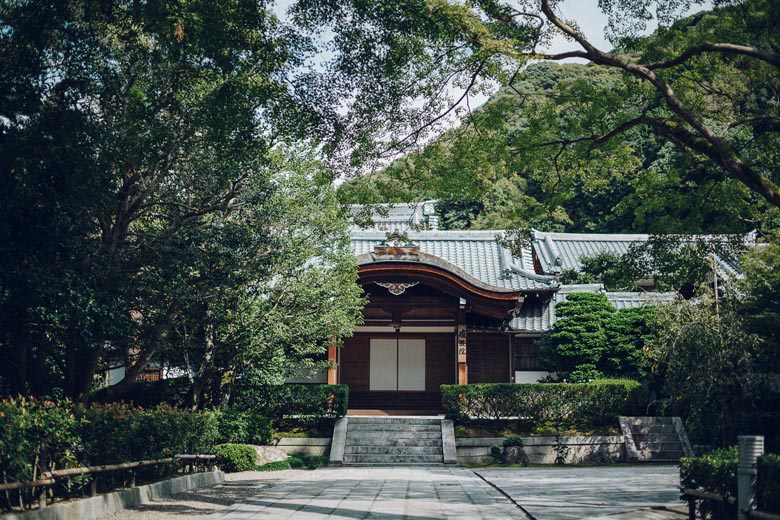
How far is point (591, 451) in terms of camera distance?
66.4ft

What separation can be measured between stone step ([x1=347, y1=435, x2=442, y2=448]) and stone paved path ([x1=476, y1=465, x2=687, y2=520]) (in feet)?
8.10

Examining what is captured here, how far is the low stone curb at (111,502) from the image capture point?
732cm

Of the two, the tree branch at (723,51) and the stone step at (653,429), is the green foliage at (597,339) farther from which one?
the tree branch at (723,51)

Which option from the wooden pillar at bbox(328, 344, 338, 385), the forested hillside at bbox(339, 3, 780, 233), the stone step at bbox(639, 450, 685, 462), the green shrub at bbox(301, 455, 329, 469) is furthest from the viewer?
the wooden pillar at bbox(328, 344, 338, 385)

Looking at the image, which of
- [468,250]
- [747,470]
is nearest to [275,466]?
[747,470]

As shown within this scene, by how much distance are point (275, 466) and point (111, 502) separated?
8.96 metres

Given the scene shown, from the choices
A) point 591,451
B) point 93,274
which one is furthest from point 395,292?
point 93,274

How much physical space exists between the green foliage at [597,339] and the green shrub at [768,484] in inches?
619

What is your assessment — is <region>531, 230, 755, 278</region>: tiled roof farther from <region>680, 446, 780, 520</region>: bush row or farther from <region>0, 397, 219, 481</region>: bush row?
<region>680, 446, 780, 520</region>: bush row

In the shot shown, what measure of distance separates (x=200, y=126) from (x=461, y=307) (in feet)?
46.3

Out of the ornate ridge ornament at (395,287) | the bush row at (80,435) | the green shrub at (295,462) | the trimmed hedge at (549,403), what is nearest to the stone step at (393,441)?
the trimmed hedge at (549,403)

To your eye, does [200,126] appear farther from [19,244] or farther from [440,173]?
[440,173]

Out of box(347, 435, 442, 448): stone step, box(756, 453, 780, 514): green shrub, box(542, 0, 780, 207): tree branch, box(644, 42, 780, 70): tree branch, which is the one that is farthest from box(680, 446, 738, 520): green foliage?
box(347, 435, 442, 448): stone step

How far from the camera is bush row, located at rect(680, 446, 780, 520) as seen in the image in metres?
7.15
